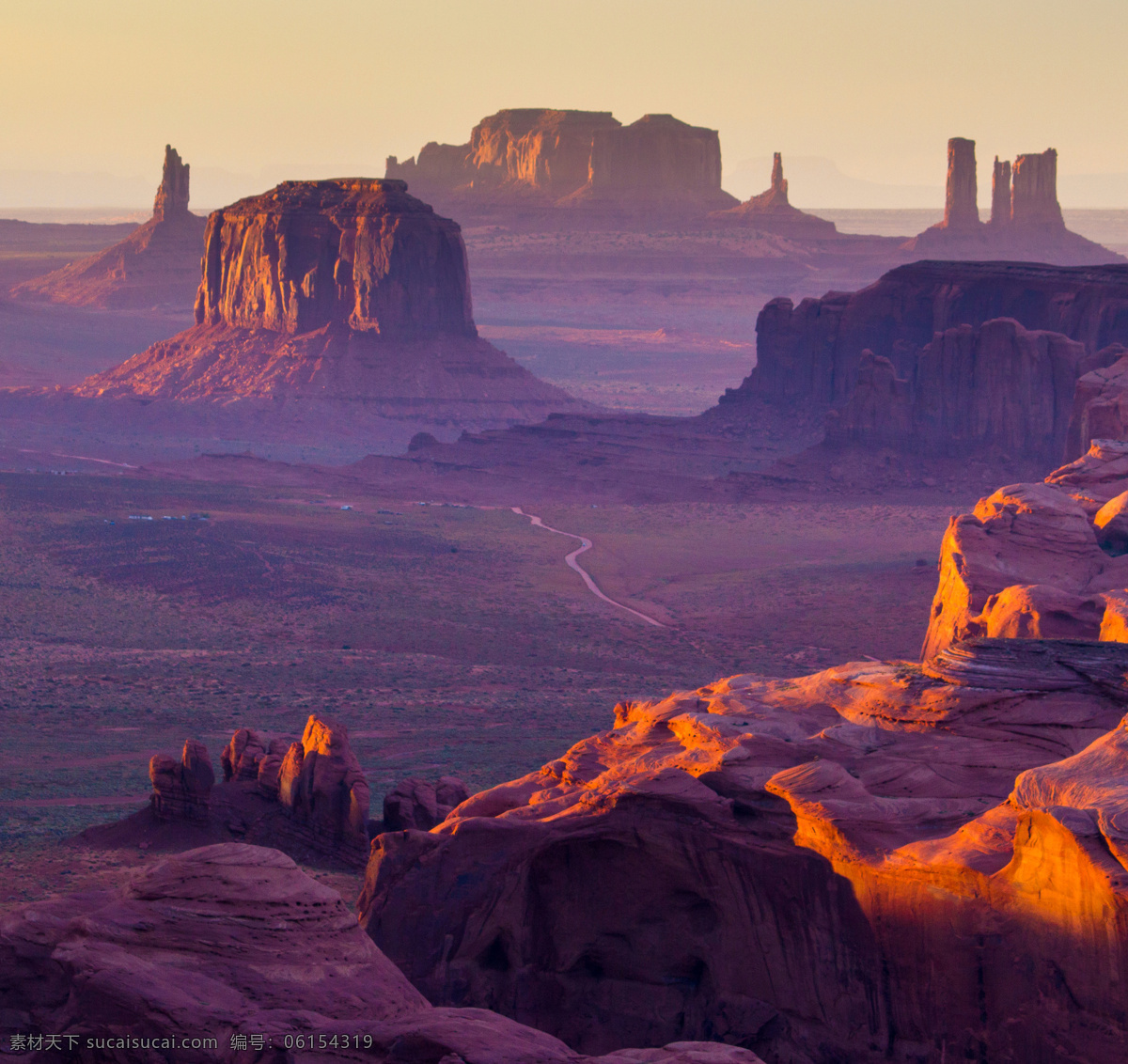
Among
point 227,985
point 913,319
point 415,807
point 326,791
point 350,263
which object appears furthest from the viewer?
point 350,263

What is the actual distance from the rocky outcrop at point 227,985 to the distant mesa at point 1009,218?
163149 mm

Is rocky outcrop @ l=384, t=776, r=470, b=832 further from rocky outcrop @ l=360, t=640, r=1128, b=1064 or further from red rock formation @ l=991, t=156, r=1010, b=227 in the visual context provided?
red rock formation @ l=991, t=156, r=1010, b=227

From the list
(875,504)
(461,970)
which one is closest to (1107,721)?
(461,970)

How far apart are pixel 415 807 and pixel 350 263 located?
72680mm

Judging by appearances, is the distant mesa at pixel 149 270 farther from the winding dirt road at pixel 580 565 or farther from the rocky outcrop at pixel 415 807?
the rocky outcrop at pixel 415 807

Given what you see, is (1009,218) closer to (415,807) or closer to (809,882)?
(415,807)

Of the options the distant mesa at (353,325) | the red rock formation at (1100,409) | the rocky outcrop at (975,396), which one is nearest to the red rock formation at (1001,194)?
the distant mesa at (353,325)

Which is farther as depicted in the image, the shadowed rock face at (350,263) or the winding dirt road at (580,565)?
the shadowed rock face at (350,263)

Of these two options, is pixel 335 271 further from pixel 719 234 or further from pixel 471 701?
pixel 719 234

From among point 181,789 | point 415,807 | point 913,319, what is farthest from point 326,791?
point 913,319

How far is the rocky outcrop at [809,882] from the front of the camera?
13.4 meters

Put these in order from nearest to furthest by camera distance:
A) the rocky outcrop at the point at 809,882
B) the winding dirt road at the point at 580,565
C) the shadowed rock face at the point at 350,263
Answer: the rocky outcrop at the point at 809,882, the winding dirt road at the point at 580,565, the shadowed rock face at the point at 350,263

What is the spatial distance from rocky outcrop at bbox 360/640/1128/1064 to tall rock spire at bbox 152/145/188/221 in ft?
447

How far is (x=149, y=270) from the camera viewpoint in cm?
14675
